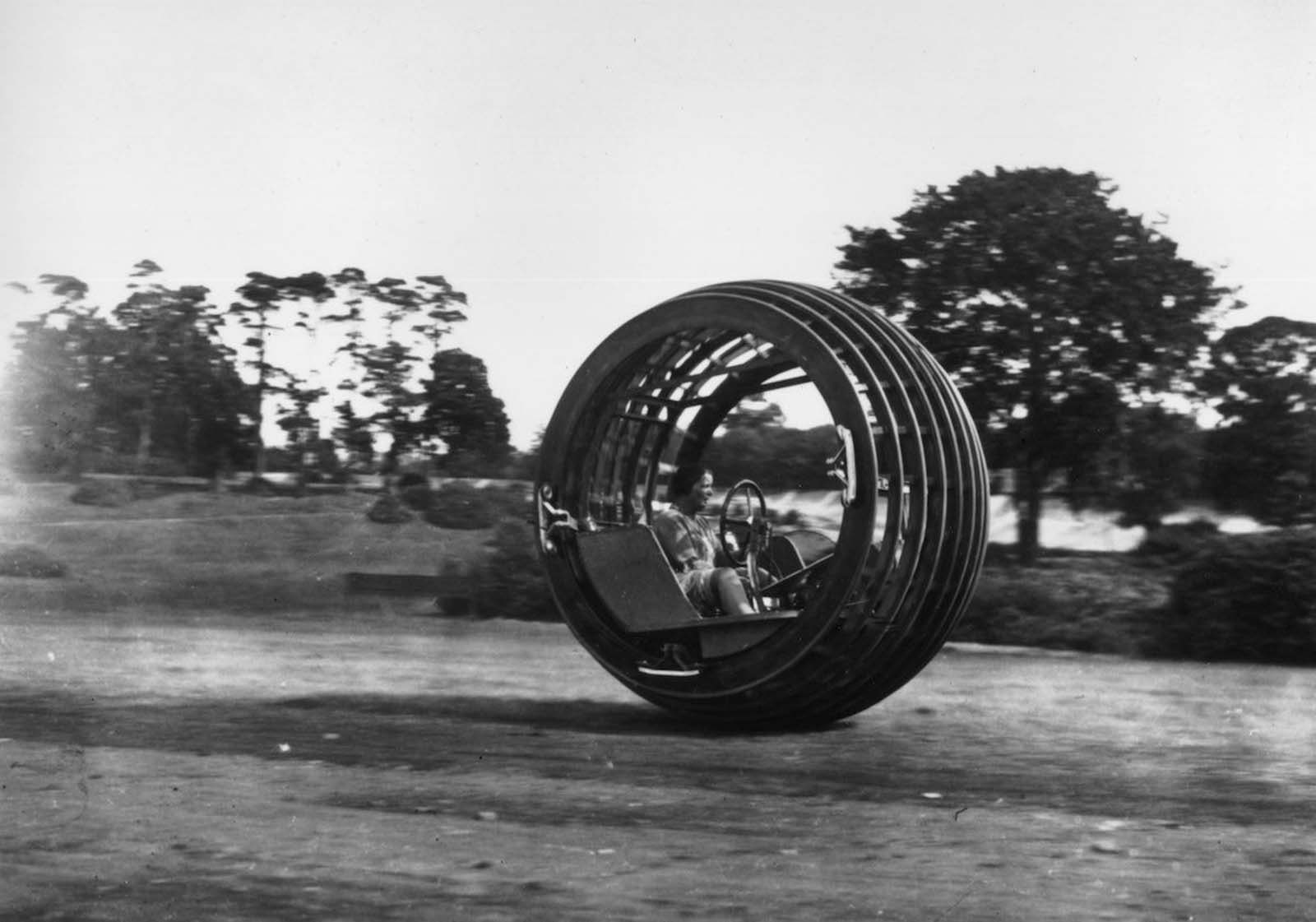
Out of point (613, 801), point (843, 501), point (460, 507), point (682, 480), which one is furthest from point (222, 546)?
point (613, 801)

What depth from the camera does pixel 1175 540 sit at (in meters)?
18.1

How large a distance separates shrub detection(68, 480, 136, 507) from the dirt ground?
25.8 feet

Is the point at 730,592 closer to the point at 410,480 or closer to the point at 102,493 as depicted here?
the point at 410,480

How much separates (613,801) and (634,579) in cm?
303

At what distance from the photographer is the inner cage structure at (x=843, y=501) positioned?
1003 cm

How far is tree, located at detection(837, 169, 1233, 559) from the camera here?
18.5 m

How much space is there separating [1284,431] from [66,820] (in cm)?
1434

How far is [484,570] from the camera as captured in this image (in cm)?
1973

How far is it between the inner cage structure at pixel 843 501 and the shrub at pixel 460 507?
30.1ft

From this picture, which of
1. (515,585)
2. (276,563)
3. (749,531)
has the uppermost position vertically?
(749,531)

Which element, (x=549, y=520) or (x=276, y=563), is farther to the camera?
(x=276, y=563)

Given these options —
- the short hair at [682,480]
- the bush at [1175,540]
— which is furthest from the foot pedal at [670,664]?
the bush at [1175,540]

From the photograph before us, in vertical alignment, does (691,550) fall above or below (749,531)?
below

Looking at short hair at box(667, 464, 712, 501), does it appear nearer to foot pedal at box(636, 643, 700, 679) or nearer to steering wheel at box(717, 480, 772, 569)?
steering wheel at box(717, 480, 772, 569)
